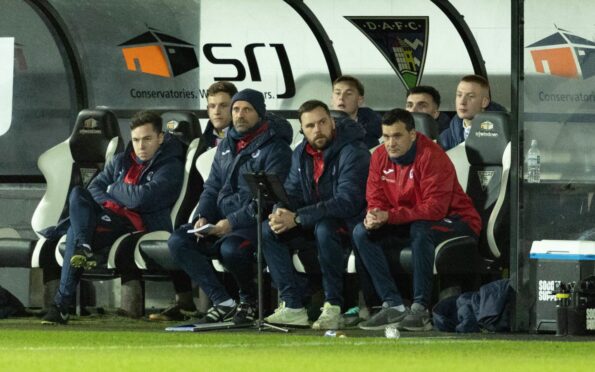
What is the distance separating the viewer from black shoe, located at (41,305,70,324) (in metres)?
13.0

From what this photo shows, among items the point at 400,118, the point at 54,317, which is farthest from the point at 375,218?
the point at 54,317

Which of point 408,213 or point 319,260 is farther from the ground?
point 408,213

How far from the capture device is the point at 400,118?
12602 millimetres

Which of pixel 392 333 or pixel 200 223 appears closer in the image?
pixel 392 333

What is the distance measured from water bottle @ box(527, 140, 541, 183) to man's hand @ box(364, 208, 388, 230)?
1.07 meters

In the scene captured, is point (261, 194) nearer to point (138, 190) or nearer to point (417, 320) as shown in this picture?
point (417, 320)

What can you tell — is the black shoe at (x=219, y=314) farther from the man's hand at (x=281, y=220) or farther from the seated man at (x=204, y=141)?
Answer: the seated man at (x=204, y=141)

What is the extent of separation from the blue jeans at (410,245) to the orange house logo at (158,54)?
12.7 feet

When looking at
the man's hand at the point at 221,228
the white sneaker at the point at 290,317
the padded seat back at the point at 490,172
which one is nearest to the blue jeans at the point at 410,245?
→ the padded seat back at the point at 490,172

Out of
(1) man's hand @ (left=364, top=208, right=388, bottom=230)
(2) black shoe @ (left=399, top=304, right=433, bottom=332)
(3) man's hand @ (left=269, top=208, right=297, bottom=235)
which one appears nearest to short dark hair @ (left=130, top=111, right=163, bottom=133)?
(3) man's hand @ (left=269, top=208, right=297, bottom=235)

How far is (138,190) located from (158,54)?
2.53m

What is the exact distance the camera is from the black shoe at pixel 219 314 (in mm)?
12641

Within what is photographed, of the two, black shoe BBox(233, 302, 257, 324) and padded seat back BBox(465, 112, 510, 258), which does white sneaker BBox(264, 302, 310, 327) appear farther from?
padded seat back BBox(465, 112, 510, 258)

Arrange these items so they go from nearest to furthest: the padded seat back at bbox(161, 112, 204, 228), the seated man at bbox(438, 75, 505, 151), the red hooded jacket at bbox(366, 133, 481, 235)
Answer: the red hooded jacket at bbox(366, 133, 481, 235), the seated man at bbox(438, 75, 505, 151), the padded seat back at bbox(161, 112, 204, 228)
